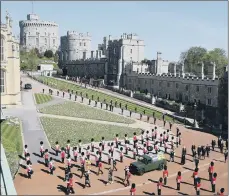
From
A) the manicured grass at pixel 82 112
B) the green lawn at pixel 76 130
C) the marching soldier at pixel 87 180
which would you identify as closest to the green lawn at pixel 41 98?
the manicured grass at pixel 82 112

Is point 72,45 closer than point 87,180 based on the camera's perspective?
No

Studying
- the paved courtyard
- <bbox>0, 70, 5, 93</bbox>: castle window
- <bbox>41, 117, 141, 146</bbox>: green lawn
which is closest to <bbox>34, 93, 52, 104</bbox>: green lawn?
<bbox>41, 117, 141, 146</bbox>: green lawn

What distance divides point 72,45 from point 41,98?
6290cm

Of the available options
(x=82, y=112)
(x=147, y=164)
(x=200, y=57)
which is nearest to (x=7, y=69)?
(x=147, y=164)

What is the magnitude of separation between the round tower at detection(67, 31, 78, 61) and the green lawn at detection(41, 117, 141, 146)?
75.5 metres

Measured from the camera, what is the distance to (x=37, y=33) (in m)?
123

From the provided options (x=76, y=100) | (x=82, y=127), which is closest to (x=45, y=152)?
(x=82, y=127)

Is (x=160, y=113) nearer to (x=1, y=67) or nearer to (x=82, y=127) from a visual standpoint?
(x=82, y=127)

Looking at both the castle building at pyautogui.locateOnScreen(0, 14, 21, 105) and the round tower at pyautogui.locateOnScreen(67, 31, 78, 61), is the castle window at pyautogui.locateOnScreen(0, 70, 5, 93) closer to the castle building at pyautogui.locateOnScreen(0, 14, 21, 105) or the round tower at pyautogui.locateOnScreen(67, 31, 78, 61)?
the castle building at pyautogui.locateOnScreen(0, 14, 21, 105)

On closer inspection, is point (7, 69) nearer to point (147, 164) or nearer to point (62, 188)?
point (62, 188)

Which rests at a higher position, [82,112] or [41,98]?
[41,98]

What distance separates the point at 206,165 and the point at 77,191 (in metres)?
13.3

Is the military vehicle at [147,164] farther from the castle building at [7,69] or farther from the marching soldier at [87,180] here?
the castle building at [7,69]

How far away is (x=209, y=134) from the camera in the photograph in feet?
144
